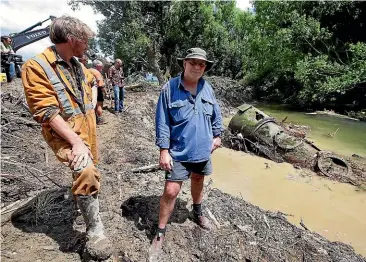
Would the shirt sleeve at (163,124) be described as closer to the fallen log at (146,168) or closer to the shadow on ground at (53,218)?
the shadow on ground at (53,218)

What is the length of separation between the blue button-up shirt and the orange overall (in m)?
0.66

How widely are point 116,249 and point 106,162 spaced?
8.00 ft

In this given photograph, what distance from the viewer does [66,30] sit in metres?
2.09

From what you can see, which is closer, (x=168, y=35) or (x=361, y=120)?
(x=361, y=120)

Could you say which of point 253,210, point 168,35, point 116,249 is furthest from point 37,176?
point 168,35

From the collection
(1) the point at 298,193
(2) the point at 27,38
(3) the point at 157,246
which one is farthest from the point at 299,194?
(2) the point at 27,38

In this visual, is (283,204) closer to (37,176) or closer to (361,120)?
(37,176)

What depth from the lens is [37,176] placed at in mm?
3721

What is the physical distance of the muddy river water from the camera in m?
4.32

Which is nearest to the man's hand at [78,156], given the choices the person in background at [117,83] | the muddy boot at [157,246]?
the muddy boot at [157,246]

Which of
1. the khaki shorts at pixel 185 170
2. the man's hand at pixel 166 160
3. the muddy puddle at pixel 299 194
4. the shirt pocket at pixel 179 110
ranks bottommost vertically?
the muddy puddle at pixel 299 194

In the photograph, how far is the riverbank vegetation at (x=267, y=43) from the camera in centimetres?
1583

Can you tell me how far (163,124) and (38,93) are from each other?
106 cm

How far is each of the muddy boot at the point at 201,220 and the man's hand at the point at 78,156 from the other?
4.99 feet
